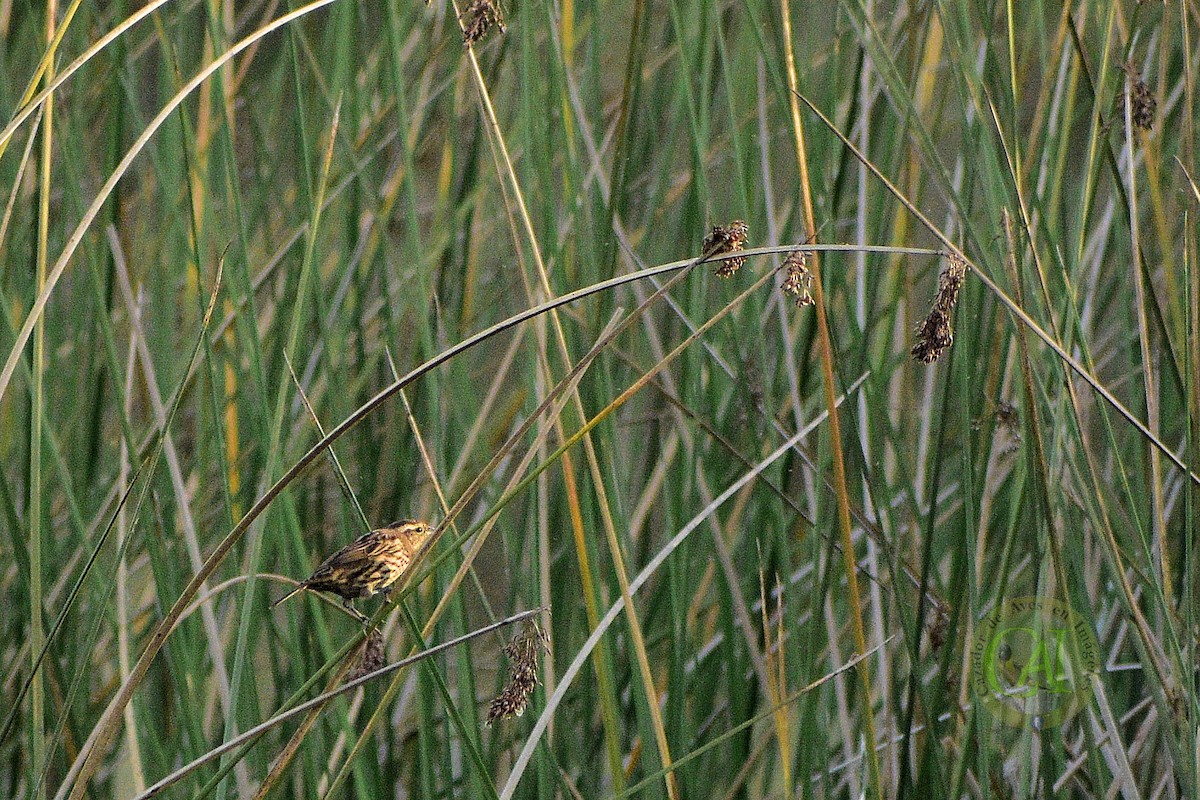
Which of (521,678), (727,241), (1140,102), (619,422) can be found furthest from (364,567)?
(1140,102)

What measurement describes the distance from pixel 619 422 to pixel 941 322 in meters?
0.49

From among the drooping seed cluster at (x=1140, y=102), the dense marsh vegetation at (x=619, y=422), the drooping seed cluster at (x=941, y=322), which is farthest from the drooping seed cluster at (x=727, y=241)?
the drooping seed cluster at (x=1140, y=102)

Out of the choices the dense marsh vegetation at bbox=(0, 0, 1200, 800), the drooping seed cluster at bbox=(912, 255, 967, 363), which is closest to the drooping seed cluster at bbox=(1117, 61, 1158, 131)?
the dense marsh vegetation at bbox=(0, 0, 1200, 800)

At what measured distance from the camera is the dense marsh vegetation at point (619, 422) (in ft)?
2.20

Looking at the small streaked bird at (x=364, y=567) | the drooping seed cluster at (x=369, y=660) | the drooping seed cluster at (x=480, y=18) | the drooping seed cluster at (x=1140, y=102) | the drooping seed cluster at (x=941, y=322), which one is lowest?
the drooping seed cluster at (x=369, y=660)

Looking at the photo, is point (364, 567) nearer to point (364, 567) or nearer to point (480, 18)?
point (364, 567)

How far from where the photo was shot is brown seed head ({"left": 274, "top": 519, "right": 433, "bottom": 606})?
0.64 meters

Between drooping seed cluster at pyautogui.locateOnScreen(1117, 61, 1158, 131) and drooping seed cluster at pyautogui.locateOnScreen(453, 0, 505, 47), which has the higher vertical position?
drooping seed cluster at pyautogui.locateOnScreen(453, 0, 505, 47)

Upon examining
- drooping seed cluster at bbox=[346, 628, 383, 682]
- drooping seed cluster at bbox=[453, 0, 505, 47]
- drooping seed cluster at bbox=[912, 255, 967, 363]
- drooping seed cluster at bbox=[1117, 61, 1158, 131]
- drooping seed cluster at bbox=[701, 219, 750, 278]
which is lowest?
drooping seed cluster at bbox=[346, 628, 383, 682]

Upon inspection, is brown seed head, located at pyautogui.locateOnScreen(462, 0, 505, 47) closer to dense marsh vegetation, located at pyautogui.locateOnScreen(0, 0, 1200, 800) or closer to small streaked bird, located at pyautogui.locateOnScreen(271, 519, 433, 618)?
dense marsh vegetation, located at pyautogui.locateOnScreen(0, 0, 1200, 800)

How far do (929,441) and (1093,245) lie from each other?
0.22 metres

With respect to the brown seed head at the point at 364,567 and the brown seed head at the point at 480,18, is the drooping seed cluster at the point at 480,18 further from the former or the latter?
the brown seed head at the point at 364,567

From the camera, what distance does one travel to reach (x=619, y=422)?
1042 millimetres

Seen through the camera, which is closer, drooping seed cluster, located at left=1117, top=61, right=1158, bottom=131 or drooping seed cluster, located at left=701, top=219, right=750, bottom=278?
drooping seed cluster, located at left=701, top=219, right=750, bottom=278
